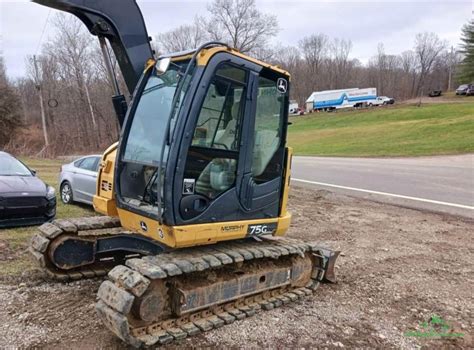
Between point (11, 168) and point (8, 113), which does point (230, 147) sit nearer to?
point (11, 168)

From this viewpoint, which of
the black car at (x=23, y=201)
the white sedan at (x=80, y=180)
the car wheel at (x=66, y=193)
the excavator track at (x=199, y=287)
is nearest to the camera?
the excavator track at (x=199, y=287)

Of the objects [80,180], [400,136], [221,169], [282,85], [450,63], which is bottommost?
[80,180]

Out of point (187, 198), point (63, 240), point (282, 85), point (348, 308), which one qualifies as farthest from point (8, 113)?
point (348, 308)

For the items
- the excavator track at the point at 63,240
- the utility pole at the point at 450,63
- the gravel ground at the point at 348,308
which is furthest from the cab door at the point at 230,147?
the utility pole at the point at 450,63

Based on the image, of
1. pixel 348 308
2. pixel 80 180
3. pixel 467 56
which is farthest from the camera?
pixel 467 56

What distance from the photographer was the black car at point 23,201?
→ 833cm

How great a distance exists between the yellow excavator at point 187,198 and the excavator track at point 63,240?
0.01 m

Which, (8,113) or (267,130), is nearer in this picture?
(267,130)

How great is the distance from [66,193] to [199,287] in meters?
8.77

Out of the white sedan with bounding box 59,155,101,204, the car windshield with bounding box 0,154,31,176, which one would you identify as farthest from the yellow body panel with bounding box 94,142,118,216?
the white sedan with bounding box 59,155,101,204

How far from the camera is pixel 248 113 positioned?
4660 mm

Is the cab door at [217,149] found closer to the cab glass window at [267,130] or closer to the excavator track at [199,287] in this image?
the cab glass window at [267,130]

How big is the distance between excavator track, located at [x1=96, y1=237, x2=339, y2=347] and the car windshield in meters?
6.58

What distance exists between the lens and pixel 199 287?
4312 millimetres
